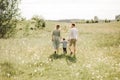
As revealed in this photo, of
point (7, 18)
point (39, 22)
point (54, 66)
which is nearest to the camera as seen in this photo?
point (54, 66)

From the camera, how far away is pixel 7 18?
44031 mm

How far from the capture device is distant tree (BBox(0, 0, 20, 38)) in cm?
4312

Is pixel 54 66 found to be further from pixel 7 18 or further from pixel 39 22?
pixel 39 22

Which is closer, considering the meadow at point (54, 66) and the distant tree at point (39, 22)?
the meadow at point (54, 66)

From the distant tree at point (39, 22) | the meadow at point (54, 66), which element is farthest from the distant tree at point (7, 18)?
the distant tree at point (39, 22)

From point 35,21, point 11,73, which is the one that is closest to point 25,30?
point 35,21

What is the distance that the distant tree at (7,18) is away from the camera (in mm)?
43125

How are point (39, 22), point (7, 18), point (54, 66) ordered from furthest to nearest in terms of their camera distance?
point (39, 22)
point (7, 18)
point (54, 66)

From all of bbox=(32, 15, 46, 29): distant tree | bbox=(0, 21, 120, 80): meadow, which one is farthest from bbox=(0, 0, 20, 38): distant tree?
bbox=(32, 15, 46, 29): distant tree

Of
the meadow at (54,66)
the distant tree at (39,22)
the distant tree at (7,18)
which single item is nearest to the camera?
the meadow at (54,66)

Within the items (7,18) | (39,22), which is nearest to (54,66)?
(7,18)

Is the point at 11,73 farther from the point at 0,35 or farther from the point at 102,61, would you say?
the point at 0,35

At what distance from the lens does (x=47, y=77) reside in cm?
1766

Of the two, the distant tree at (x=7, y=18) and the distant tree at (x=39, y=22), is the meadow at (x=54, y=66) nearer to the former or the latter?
the distant tree at (x=7, y=18)
